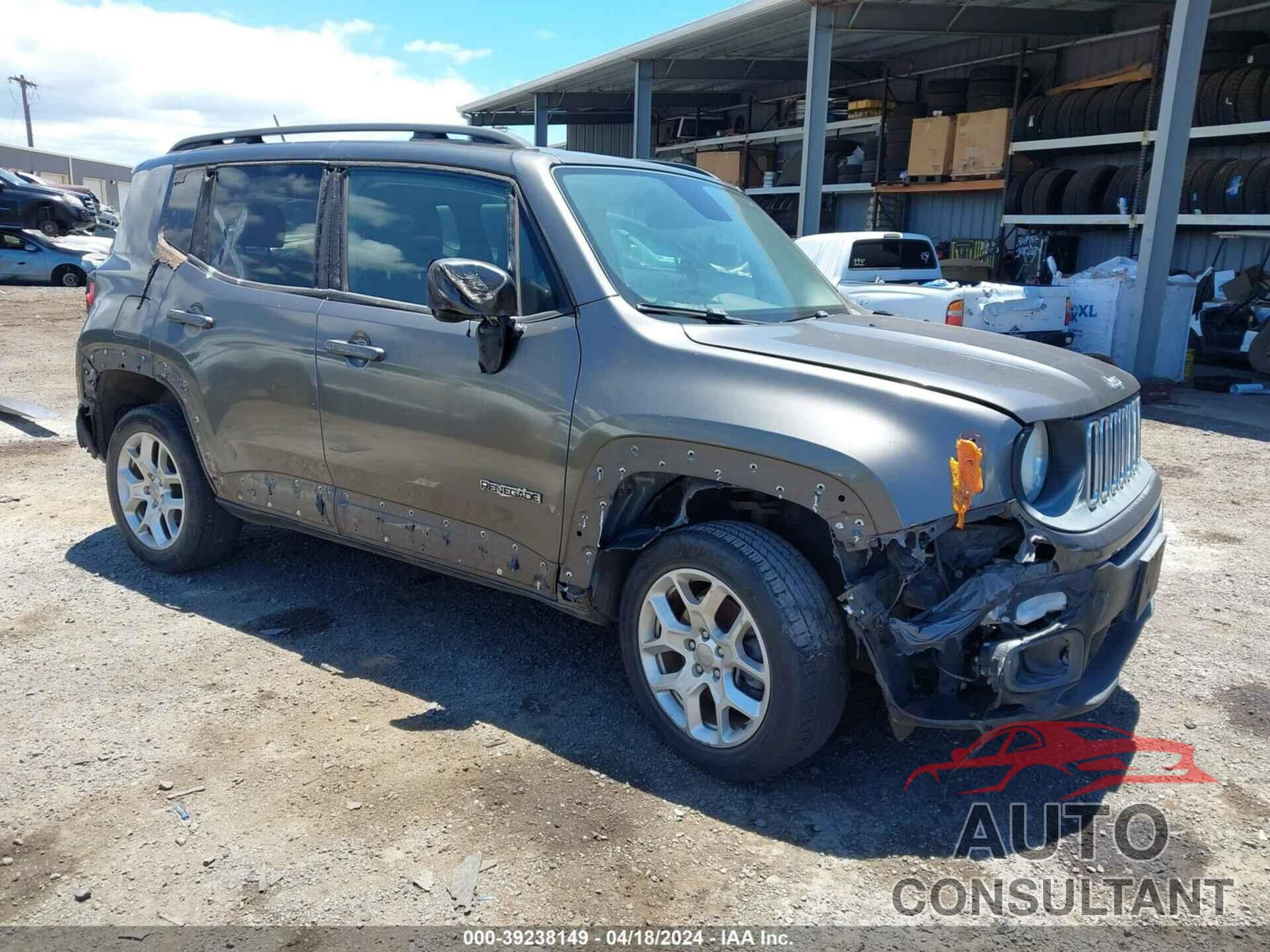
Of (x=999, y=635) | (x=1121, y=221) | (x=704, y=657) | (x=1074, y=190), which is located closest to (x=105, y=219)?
(x=1074, y=190)

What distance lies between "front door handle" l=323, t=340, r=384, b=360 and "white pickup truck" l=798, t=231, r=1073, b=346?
21.3ft

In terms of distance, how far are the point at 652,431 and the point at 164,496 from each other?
298cm

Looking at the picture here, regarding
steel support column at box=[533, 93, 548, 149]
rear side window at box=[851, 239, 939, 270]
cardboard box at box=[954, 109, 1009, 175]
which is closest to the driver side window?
rear side window at box=[851, 239, 939, 270]

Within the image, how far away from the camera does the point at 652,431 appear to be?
311cm

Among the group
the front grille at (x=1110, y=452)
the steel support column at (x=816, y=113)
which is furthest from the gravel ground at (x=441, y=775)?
the steel support column at (x=816, y=113)

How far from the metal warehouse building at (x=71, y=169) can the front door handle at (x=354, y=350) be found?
64.0 m

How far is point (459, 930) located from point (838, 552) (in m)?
1.45

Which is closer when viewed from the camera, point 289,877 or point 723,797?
point 289,877

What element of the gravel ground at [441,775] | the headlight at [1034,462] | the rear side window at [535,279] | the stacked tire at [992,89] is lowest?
the gravel ground at [441,775]

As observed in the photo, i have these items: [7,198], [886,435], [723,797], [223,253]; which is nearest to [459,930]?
[723,797]

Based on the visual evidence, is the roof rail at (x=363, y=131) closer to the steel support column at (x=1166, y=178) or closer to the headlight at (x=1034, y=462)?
the headlight at (x=1034, y=462)

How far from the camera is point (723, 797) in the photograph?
310 cm

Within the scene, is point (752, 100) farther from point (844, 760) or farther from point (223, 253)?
point (844, 760)

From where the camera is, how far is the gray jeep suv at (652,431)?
2805mm
